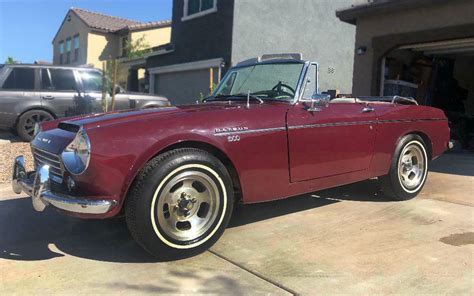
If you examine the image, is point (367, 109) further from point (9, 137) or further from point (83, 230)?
point (9, 137)

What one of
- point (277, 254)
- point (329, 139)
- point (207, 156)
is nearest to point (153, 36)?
point (329, 139)

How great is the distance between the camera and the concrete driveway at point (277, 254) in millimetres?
3264

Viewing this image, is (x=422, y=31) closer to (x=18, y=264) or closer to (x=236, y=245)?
(x=236, y=245)

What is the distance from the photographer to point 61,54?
31969 millimetres

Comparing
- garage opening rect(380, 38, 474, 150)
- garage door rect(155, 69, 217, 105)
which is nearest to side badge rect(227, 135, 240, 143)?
garage opening rect(380, 38, 474, 150)

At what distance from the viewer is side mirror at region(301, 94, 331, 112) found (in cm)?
457

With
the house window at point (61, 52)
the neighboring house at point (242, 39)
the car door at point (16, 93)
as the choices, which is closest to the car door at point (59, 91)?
the car door at point (16, 93)

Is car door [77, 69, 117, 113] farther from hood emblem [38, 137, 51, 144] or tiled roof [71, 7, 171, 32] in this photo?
tiled roof [71, 7, 171, 32]

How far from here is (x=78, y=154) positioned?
140 inches

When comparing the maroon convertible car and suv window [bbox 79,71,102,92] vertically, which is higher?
suv window [bbox 79,71,102,92]

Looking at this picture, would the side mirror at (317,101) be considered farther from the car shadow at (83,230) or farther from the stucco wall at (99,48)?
the stucco wall at (99,48)

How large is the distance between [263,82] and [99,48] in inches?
969

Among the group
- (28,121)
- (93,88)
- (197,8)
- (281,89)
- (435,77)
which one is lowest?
(28,121)

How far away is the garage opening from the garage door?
6674 mm
